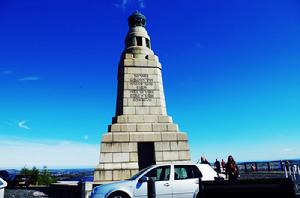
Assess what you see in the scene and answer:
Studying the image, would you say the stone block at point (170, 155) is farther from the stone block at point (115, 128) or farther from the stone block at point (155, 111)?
the stone block at point (115, 128)

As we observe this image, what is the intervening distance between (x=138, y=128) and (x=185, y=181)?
769 cm

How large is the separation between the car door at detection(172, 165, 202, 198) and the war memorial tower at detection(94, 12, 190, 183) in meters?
6.51

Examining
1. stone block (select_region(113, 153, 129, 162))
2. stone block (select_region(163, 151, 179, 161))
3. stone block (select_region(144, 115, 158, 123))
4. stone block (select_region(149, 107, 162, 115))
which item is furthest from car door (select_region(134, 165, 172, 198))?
stone block (select_region(149, 107, 162, 115))

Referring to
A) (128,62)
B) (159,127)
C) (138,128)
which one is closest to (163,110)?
(159,127)

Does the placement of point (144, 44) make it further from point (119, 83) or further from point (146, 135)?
point (146, 135)

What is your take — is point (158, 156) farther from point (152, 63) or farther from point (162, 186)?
point (162, 186)

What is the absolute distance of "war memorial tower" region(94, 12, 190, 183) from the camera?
15.1 meters

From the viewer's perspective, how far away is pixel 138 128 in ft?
53.0

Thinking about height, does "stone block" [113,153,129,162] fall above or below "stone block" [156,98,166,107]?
below

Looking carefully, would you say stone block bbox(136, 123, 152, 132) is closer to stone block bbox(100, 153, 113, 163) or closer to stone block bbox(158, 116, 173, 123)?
stone block bbox(158, 116, 173, 123)

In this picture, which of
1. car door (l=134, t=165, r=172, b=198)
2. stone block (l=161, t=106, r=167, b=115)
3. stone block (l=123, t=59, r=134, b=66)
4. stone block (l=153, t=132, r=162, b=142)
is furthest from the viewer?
stone block (l=123, t=59, r=134, b=66)

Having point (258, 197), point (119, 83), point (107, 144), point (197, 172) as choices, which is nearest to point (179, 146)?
point (107, 144)

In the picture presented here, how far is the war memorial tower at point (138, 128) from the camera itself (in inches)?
596

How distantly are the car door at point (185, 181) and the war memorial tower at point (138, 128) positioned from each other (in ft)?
21.4
